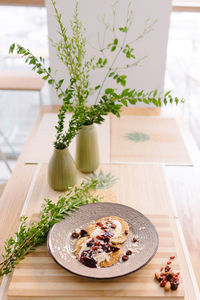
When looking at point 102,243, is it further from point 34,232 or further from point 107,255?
point 34,232

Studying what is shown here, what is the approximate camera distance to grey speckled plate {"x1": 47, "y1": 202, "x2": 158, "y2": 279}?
36.8 inches

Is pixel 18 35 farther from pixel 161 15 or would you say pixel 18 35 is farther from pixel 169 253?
pixel 169 253

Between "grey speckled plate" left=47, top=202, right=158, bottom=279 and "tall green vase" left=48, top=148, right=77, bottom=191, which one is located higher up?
"tall green vase" left=48, top=148, right=77, bottom=191

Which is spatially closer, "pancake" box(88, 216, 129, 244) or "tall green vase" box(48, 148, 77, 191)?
"pancake" box(88, 216, 129, 244)

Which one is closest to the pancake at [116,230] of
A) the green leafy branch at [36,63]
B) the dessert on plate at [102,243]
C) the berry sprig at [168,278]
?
the dessert on plate at [102,243]

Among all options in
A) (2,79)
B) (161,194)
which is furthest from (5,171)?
(161,194)

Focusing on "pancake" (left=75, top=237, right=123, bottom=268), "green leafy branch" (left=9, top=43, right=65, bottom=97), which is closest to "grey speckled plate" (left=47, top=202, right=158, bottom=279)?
"pancake" (left=75, top=237, right=123, bottom=268)

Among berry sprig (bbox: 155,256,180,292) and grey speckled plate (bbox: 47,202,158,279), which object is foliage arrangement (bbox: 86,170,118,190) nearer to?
grey speckled plate (bbox: 47,202,158,279)

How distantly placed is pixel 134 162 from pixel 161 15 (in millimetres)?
Result: 930

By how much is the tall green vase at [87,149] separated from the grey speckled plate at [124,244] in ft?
0.87

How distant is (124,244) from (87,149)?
0.45 metres

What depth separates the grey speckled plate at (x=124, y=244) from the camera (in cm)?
94

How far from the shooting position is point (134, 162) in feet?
5.10

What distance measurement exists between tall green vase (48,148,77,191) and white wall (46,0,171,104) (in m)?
0.76
